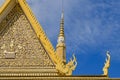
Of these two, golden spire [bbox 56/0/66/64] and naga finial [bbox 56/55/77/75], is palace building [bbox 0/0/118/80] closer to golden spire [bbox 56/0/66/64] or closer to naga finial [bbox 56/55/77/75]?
naga finial [bbox 56/55/77/75]

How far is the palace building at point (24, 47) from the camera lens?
22547 millimetres

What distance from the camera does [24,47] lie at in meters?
23.2

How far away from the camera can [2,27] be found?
23781mm

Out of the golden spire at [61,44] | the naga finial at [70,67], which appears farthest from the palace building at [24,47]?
the golden spire at [61,44]

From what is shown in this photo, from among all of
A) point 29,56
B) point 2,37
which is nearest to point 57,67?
point 29,56

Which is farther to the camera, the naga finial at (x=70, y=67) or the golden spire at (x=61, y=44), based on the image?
the golden spire at (x=61, y=44)

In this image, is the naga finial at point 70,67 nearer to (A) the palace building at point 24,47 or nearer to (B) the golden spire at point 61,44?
(A) the palace building at point 24,47

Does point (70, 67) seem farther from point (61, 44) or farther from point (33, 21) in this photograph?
point (61, 44)

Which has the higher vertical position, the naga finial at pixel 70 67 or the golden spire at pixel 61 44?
the golden spire at pixel 61 44

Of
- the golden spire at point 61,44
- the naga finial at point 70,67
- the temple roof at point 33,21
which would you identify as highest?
the golden spire at point 61,44

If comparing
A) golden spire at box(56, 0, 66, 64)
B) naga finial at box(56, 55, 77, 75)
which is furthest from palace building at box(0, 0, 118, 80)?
golden spire at box(56, 0, 66, 64)

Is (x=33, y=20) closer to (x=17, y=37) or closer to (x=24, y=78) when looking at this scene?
(x=17, y=37)

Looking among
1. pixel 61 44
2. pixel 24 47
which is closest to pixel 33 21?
pixel 24 47

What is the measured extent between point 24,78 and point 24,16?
537 cm
